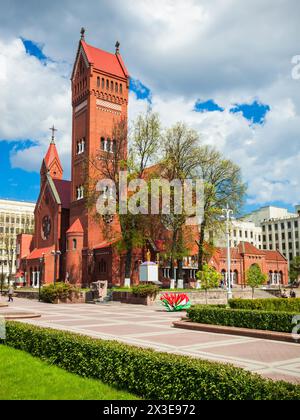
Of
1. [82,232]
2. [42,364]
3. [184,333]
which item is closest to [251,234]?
[82,232]

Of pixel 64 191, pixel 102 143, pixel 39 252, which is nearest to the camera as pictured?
pixel 102 143

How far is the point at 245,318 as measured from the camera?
53.5ft

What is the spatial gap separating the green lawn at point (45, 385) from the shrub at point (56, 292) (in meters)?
25.6

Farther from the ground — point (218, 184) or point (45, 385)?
point (218, 184)

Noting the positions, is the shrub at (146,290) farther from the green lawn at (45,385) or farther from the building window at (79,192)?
the green lawn at (45,385)

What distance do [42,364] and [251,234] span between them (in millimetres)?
112724

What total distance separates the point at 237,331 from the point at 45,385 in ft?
30.6

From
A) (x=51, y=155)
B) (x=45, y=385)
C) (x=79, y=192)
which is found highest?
(x=51, y=155)

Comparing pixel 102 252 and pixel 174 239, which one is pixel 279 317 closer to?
pixel 174 239

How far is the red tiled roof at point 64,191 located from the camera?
181 feet

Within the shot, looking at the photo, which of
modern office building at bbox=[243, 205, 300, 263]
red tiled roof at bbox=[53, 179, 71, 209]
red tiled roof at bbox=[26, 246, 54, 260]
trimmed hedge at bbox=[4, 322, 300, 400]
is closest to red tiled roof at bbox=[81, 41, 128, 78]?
red tiled roof at bbox=[53, 179, 71, 209]

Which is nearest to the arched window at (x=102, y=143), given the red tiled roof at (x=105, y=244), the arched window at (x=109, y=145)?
the arched window at (x=109, y=145)

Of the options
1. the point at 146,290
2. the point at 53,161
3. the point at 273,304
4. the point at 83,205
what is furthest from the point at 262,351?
the point at 53,161

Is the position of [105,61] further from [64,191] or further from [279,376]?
[279,376]
